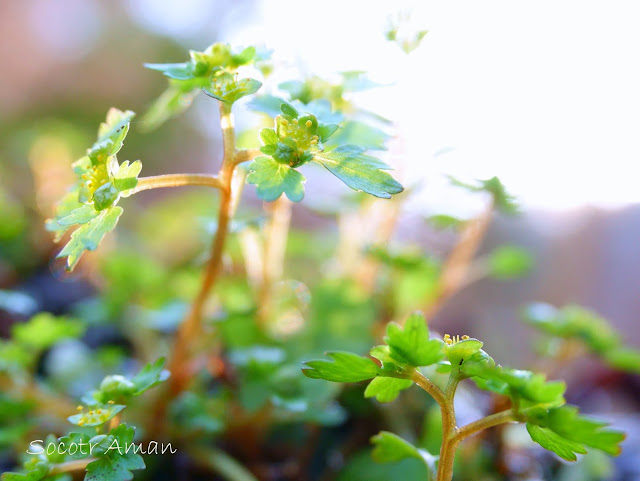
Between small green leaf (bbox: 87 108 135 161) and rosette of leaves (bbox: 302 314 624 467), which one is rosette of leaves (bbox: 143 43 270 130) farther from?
rosette of leaves (bbox: 302 314 624 467)

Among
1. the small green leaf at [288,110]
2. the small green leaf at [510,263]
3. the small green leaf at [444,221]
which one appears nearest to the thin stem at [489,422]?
the small green leaf at [288,110]

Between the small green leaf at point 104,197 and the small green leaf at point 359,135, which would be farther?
the small green leaf at point 359,135

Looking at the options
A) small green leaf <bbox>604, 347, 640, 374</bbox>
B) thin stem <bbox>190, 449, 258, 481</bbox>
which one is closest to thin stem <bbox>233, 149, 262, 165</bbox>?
thin stem <bbox>190, 449, 258, 481</bbox>

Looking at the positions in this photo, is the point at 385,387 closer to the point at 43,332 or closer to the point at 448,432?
the point at 448,432

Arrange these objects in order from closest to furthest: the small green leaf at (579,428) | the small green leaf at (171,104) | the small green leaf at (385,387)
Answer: the small green leaf at (579,428)
the small green leaf at (385,387)
the small green leaf at (171,104)

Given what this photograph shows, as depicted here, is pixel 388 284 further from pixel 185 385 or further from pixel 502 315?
pixel 502 315

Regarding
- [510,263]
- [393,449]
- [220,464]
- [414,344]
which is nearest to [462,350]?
[414,344]

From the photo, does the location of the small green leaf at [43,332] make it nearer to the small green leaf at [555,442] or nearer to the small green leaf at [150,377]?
the small green leaf at [150,377]
